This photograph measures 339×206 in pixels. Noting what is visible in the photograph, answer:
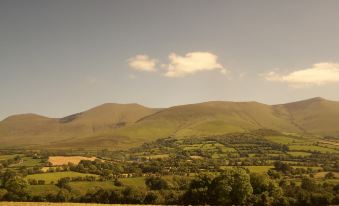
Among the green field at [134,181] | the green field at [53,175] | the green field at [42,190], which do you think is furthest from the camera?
the green field at [53,175]

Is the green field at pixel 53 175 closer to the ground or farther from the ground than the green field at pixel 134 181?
farther from the ground

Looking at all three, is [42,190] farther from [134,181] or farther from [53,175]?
[53,175]

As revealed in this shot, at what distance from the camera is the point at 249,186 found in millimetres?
84125

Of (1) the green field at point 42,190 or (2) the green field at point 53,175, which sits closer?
(1) the green field at point 42,190

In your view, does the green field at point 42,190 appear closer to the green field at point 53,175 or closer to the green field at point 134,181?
the green field at point 53,175

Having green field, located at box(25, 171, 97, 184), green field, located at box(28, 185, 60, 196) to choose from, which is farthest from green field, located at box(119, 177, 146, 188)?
green field, located at box(28, 185, 60, 196)

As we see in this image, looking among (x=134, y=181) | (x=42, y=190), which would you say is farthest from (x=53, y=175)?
(x=42, y=190)

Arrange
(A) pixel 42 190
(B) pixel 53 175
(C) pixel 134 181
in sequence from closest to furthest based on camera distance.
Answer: (A) pixel 42 190 → (C) pixel 134 181 → (B) pixel 53 175

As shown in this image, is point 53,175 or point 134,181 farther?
point 53,175

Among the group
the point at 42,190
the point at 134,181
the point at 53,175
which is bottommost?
the point at 134,181

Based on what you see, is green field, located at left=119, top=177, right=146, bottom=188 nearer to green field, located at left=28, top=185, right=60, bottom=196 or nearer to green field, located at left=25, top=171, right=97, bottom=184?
green field, located at left=25, top=171, right=97, bottom=184

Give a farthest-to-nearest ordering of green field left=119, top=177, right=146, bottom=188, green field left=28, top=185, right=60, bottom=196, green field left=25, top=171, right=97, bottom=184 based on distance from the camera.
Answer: green field left=25, top=171, right=97, bottom=184 < green field left=119, top=177, right=146, bottom=188 < green field left=28, top=185, right=60, bottom=196

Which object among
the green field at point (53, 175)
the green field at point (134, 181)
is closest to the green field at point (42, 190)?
the green field at point (53, 175)

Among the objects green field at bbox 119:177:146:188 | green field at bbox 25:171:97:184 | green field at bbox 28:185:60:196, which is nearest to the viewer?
green field at bbox 28:185:60:196
